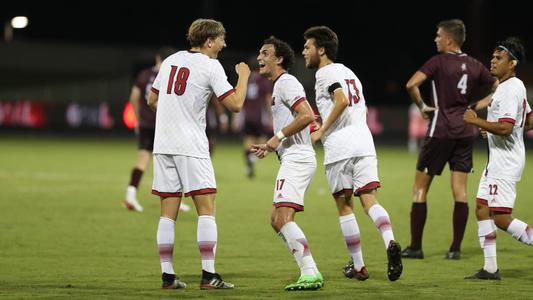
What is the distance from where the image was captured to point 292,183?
8.17 metres

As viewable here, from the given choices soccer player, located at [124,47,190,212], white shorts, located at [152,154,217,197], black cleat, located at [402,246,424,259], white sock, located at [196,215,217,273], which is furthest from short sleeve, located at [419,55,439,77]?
soccer player, located at [124,47,190,212]

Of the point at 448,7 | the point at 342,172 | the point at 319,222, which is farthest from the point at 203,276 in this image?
the point at 448,7

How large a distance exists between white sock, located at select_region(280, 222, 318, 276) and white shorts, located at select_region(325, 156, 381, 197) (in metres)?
0.75

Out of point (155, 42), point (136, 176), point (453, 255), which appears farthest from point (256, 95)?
point (155, 42)

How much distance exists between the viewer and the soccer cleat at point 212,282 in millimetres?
8000

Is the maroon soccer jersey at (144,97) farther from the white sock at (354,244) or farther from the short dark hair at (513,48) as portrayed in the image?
the short dark hair at (513,48)

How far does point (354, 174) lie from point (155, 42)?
3942cm

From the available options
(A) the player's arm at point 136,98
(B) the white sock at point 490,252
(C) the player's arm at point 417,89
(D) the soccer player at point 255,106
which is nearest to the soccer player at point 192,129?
(B) the white sock at point 490,252

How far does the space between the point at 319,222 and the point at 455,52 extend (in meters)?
3.55

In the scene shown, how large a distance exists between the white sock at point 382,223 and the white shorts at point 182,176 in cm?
145

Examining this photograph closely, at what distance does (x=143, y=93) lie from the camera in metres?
13.9

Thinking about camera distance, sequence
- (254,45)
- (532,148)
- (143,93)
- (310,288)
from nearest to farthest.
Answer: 1. (310,288)
2. (143,93)
3. (532,148)
4. (254,45)

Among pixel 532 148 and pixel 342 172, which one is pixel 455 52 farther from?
pixel 532 148

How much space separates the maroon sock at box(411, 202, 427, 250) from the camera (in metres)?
10.1
